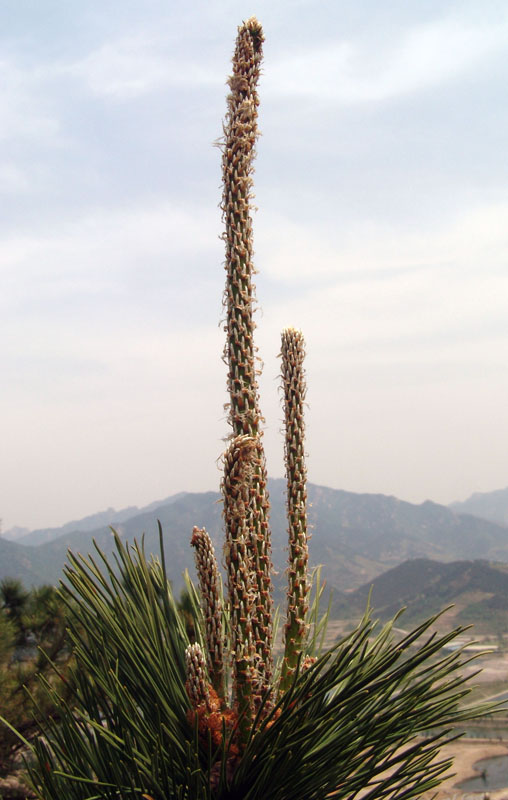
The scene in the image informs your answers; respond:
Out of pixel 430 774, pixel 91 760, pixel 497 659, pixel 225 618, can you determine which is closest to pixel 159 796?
pixel 91 760

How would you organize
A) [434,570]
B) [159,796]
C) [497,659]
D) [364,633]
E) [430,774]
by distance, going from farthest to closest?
1. [434,570]
2. [497,659]
3. [430,774]
4. [364,633]
5. [159,796]

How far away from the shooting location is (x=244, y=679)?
94.2 inches

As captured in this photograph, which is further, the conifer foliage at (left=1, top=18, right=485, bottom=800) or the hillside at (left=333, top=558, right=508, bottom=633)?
the hillside at (left=333, top=558, right=508, bottom=633)

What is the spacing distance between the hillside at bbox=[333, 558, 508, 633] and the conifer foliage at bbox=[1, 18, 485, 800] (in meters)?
129

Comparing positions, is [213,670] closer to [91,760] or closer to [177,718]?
[177,718]

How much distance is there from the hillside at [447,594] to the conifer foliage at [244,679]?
129m

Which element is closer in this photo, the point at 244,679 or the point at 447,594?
the point at 244,679

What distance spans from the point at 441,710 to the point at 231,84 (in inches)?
107

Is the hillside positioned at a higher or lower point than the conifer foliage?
lower

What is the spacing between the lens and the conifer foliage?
2.33m

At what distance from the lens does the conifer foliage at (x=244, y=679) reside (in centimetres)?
233

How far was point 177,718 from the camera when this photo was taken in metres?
2.66

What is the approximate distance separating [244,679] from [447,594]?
17632 centimetres

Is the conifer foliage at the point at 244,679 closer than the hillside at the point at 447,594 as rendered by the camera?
Yes
